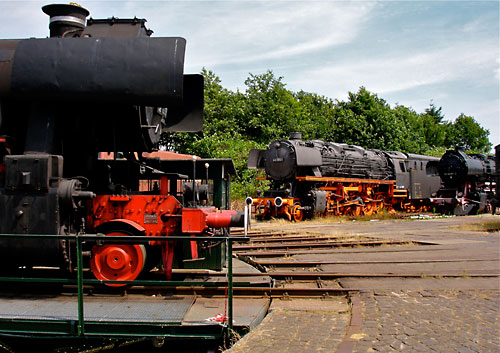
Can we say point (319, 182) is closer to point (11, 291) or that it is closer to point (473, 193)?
point (473, 193)

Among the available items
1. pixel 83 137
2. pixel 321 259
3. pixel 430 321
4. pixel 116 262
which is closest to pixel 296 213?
pixel 321 259

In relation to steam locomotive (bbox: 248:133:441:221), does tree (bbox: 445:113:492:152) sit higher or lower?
higher

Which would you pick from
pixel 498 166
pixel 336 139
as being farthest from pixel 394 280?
pixel 336 139

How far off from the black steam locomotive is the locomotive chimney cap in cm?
2249

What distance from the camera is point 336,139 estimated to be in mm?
37812

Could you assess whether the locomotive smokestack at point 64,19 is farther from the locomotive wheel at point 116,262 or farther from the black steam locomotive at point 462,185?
the black steam locomotive at point 462,185

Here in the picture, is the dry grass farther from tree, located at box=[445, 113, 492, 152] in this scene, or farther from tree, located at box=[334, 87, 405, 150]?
tree, located at box=[445, 113, 492, 152]

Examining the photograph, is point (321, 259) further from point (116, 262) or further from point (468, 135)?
point (468, 135)

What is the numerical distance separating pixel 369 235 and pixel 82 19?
391 inches

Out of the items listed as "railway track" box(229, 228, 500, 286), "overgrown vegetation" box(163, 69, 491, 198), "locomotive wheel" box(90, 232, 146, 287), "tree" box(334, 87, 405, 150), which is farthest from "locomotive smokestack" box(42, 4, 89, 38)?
"tree" box(334, 87, 405, 150)

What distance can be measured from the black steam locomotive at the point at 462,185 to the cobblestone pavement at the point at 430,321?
19.7 m

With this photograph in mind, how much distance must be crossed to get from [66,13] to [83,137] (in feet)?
6.37

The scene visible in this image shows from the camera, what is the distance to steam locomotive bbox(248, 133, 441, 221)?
65.4 ft

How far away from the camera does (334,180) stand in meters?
21.0
